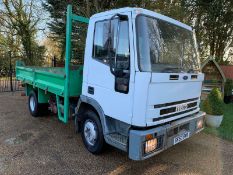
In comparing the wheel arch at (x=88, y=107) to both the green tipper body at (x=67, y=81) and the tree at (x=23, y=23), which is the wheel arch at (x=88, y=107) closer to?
the green tipper body at (x=67, y=81)

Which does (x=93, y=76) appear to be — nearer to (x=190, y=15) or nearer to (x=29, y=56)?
(x=190, y=15)

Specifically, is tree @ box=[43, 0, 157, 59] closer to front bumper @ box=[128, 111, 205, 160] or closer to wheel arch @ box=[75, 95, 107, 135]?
wheel arch @ box=[75, 95, 107, 135]

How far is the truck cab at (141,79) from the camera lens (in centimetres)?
291

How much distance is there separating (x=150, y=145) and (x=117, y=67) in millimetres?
1125

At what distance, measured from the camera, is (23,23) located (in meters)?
16.4

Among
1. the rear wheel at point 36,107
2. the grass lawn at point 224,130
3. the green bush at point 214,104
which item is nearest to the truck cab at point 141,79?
the grass lawn at point 224,130

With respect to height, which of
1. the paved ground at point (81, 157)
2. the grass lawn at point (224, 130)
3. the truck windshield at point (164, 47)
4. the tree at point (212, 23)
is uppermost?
the tree at point (212, 23)

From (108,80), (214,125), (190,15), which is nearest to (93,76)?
(108,80)

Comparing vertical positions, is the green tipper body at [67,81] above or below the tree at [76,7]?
below

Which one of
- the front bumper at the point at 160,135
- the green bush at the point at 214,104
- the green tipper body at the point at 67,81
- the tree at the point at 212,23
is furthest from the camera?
the tree at the point at 212,23

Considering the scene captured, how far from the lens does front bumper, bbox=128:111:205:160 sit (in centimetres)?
284

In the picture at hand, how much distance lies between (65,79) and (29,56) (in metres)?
13.3

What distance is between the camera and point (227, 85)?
31.9 feet

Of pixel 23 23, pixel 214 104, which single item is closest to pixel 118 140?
pixel 214 104
